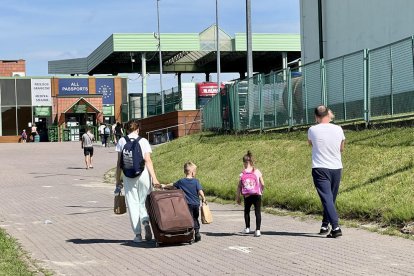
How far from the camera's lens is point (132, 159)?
941cm

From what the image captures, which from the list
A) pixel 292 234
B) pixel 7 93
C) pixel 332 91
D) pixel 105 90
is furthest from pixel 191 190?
pixel 7 93

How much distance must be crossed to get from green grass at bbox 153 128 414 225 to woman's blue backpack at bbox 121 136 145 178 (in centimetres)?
353

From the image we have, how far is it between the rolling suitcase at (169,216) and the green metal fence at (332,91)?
831 centimetres

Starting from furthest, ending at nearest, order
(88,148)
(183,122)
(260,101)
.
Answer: (183,122), (88,148), (260,101)

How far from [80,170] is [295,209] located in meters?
15.3

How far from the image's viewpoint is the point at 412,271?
7238 millimetres

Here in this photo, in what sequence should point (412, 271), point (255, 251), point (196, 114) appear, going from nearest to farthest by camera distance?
point (412, 271) < point (255, 251) < point (196, 114)

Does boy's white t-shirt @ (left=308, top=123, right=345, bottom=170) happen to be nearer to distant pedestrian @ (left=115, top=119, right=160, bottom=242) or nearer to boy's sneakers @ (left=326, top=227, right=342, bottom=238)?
boy's sneakers @ (left=326, top=227, right=342, bottom=238)

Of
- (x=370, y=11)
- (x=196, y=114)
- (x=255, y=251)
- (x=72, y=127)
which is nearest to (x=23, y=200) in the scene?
(x=255, y=251)

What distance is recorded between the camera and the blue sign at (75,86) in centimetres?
6844

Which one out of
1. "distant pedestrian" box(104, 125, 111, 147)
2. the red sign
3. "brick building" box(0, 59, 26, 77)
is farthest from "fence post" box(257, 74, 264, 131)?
"brick building" box(0, 59, 26, 77)

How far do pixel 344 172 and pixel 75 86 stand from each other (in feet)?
189

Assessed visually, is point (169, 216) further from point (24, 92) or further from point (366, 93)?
point (24, 92)

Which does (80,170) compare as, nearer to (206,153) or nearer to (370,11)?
(206,153)
